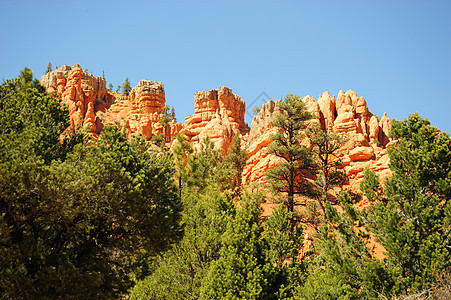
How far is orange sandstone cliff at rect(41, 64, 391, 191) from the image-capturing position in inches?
1811

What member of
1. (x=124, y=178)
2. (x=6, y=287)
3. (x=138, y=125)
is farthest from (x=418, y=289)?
(x=138, y=125)

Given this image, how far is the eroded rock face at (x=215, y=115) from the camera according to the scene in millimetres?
67000

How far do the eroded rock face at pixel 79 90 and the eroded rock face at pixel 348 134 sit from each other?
33.7 metres

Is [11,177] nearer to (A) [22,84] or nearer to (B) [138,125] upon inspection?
(A) [22,84]

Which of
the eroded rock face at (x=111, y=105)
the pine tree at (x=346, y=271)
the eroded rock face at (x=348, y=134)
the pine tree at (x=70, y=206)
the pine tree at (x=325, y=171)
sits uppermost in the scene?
the eroded rock face at (x=111, y=105)

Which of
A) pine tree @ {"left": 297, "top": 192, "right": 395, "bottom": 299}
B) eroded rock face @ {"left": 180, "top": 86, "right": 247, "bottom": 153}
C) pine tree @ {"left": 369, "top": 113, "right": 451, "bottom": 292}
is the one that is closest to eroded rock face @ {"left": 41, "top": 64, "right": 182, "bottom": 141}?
eroded rock face @ {"left": 180, "top": 86, "right": 247, "bottom": 153}

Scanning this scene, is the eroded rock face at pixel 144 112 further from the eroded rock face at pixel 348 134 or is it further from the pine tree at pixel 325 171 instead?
the pine tree at pixel 325 171

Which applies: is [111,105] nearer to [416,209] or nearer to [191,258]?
[191,258]

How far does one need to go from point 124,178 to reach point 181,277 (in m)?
6.97

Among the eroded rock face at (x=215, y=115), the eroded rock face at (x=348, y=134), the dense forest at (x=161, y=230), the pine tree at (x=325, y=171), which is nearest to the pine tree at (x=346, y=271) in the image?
the dense forest at (x=161, y=230)

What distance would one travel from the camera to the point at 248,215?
55.5 feet

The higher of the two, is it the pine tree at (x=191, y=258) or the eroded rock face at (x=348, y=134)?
the eroded rock face at (x=348, y=134)

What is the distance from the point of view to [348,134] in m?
43.4

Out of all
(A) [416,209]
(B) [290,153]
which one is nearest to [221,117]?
(B) [290,153]
